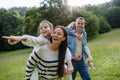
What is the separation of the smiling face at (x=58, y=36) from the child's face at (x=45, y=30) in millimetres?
112

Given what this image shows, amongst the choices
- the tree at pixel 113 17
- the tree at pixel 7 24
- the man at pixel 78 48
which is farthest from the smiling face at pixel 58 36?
the tree at pixel 113 17

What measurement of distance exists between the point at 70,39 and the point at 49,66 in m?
2.08

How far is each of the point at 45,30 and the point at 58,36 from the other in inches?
9.7

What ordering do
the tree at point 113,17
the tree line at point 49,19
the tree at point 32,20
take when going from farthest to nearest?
1. the tree at point 113,17
2. the tree line at point 49,19
3. the tree at point 32,20

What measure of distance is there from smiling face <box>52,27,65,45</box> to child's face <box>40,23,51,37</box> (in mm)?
112

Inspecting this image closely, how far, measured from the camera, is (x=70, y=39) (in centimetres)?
627

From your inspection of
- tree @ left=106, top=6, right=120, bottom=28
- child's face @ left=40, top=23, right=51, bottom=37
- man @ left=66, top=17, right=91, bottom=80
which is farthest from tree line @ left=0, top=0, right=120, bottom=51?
child's face @ left=40, top=23, right=51, bottom=37

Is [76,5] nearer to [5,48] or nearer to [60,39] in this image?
[5,48]

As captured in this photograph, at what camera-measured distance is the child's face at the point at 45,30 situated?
4.38m

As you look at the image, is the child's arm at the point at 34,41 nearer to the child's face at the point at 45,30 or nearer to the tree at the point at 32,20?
the child's face at the point at 45,30

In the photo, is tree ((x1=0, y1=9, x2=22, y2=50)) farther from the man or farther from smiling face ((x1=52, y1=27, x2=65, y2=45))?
smiling face ((x1=52, y1=27, x2=65, y2=45))

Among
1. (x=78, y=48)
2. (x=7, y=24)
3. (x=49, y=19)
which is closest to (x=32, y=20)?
(x=49, y=19)

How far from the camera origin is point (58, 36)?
14.0 ft

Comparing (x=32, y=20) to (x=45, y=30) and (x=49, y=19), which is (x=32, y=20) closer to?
(x=49, y=19)
